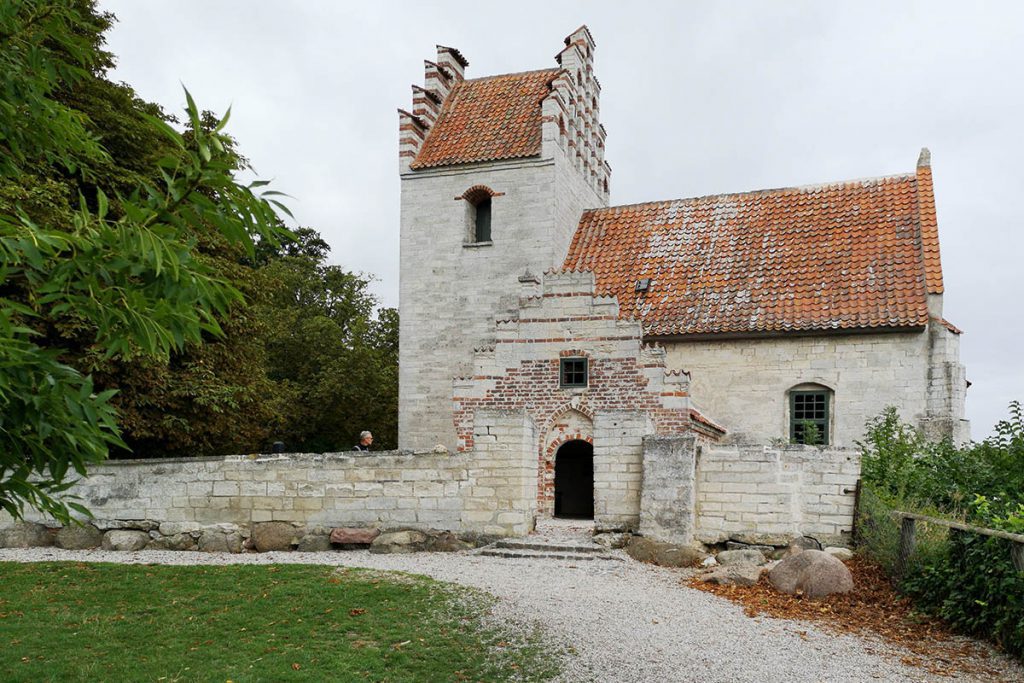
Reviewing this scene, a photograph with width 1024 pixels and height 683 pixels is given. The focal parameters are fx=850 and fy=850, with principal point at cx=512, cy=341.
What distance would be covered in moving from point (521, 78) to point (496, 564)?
17924mm

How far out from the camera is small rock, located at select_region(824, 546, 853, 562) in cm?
1267

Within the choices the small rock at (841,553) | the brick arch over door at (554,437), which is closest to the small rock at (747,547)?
the small rock at (841,553)

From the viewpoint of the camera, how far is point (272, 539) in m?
14.2

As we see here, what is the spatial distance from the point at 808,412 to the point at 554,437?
6.69 m

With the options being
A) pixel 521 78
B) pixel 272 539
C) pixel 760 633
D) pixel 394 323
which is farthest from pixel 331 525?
pixel 394 323

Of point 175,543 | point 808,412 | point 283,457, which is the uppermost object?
point 808,412

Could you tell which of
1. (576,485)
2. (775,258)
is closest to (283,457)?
(576,485)

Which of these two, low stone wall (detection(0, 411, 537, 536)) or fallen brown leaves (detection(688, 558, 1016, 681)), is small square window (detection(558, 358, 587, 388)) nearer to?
low stone wall (detection(0, 411, 537, 536))

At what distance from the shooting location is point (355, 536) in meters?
13.9

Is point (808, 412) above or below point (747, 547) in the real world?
above

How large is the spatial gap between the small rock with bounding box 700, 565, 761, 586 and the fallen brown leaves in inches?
4.3

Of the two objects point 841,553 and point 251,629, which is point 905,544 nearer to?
point 841,553

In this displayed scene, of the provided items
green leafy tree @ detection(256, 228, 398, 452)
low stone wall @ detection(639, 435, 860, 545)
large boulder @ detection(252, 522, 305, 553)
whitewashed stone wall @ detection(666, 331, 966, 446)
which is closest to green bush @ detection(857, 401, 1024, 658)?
low stone wall @ detection(639, 435, 860, 545)

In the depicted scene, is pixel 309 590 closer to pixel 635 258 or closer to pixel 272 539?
pixel 272 539
